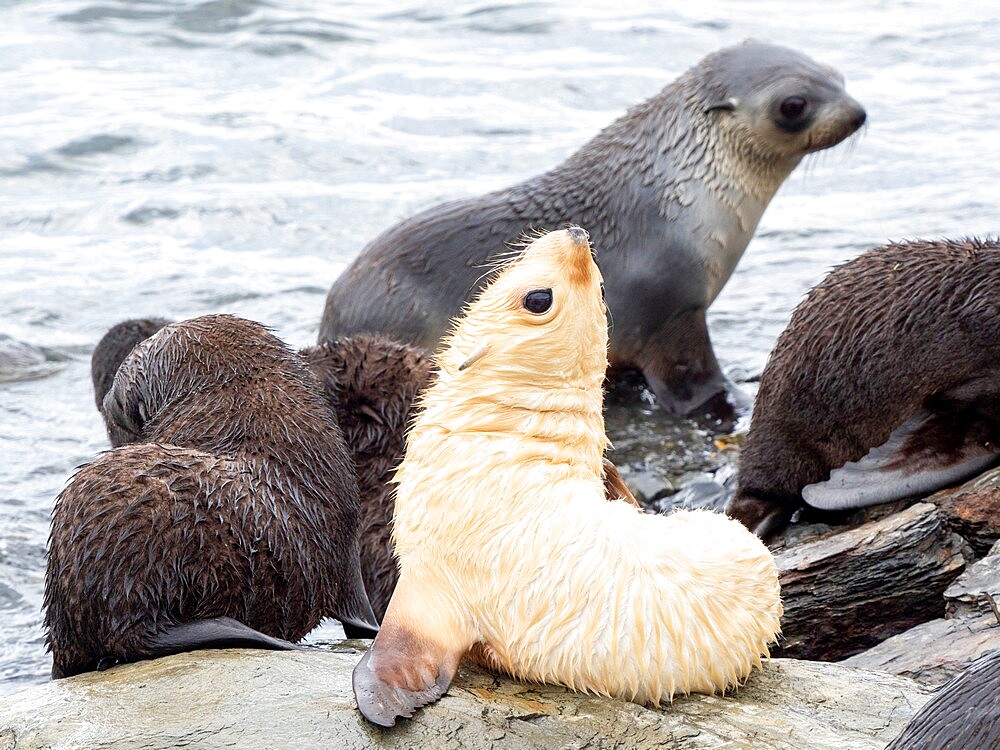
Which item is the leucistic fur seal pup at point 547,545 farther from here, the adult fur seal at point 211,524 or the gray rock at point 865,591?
the gray rock at point 865,591

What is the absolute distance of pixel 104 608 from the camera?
164 inches

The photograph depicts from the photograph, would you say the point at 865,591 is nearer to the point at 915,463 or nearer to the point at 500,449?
the point at 915,463

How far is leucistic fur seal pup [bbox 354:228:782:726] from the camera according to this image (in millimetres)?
3379

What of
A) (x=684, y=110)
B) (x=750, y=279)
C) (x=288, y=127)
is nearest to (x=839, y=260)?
(x=750, y=279)

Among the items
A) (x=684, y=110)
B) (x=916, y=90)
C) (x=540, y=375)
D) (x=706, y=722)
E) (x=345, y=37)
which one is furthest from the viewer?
(x=345, y=37)

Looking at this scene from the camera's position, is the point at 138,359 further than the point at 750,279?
No

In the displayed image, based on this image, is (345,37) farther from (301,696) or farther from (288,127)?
(301,696)

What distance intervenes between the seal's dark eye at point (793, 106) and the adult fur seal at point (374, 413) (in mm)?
3444

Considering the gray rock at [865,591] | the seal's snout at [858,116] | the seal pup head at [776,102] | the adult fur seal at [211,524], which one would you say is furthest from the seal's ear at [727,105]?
the gray rock at [865,591]

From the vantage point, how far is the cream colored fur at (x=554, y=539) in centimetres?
339

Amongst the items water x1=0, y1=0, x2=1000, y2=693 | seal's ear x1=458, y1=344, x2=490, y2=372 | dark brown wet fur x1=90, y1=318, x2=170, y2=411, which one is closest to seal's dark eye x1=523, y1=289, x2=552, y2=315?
seal's ear x1=458, y1=344, x2=490, y2=372

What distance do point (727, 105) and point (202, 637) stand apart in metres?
5.54

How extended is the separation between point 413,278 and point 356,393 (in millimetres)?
2435

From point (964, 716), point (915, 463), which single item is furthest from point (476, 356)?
point (915, 463)
